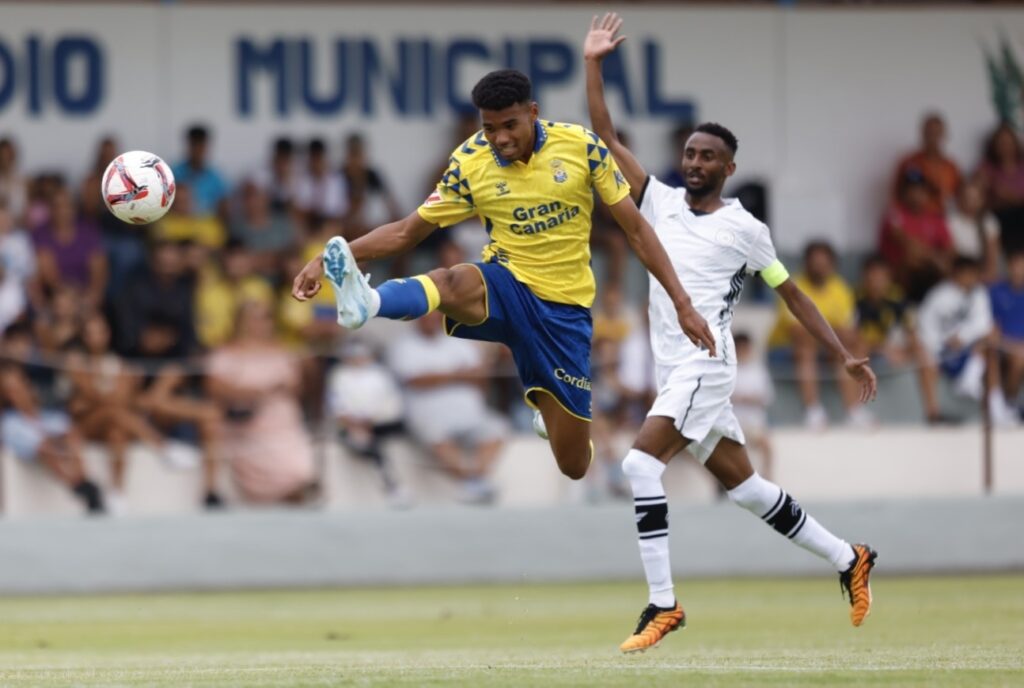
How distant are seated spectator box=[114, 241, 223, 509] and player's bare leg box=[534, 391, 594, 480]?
19.6ft

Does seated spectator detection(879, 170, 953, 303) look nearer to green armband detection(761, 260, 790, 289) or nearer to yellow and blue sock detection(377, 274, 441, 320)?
green armband detection(761, 260, 790, 289)

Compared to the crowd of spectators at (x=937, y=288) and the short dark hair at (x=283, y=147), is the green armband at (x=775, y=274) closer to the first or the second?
the crowd of spectators at (x=937, y=288)

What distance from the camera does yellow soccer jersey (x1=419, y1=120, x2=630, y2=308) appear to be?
1002 centimetres

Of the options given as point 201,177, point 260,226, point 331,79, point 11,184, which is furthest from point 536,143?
point 331,79

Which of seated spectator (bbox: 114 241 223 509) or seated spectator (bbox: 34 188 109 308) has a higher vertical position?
seated spectator (bbox: 34 188 109 308)

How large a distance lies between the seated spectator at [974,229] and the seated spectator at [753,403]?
3.54 meters

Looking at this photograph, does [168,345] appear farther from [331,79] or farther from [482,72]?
[482,72]

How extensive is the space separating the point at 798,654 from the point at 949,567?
833cm

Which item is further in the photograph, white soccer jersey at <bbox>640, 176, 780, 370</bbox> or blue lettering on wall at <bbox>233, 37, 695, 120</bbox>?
blue lettering on wall at <bbox>233, 37, 695, 120</bbox>

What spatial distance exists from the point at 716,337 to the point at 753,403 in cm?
638

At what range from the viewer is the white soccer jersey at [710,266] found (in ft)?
35.7

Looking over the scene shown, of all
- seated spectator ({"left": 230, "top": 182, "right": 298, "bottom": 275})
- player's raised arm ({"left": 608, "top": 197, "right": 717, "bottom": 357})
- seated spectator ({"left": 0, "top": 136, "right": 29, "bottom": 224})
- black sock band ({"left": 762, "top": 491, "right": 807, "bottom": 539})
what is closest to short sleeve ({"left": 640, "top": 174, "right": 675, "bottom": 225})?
player's raised arm ({"left": 608, "top": 197, "right": 717, "bottom": 357})

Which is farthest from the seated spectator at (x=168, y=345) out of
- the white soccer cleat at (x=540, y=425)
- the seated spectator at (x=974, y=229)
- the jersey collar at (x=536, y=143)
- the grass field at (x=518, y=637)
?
the seated spectator at (x=974, y=229)

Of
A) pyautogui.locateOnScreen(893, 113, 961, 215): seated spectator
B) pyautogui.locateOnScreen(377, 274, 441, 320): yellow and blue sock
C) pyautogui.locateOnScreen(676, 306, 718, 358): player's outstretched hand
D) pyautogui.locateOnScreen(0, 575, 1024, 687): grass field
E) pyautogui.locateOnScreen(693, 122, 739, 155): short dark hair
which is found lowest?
pyautogui.locateOnScreen(0, 575, 1024, 687): grass field
